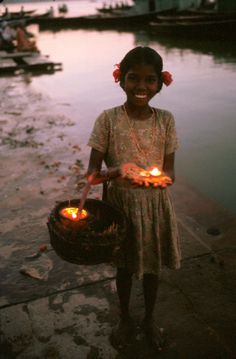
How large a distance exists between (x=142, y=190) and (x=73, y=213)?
1.54ft

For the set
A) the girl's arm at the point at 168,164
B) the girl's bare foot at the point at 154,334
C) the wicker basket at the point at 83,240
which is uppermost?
the girl's arm at the point at 168,164

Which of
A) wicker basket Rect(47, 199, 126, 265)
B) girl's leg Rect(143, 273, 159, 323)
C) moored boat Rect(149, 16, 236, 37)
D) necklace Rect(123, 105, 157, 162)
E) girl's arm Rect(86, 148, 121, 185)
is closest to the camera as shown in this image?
wicker basket Rect(47, 199, 126, 265)

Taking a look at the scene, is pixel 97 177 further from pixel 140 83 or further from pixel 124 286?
pixel 124 286

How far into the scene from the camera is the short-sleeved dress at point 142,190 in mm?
2425

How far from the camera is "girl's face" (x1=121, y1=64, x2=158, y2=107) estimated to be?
234 cm

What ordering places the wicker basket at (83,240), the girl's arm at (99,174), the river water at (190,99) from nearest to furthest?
the wicker basket at (83,240), the girl's arm at (99,174), the river water at (190,99)

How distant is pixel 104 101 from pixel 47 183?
21.6ft

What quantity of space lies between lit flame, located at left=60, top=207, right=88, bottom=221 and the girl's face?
789 mm

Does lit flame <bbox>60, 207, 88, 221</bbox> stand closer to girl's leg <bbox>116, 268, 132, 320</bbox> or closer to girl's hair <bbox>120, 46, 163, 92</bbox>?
girl's leg <bbox>116, 268, 132, 320</bbox>

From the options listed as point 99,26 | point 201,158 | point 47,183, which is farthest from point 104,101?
point 99,26

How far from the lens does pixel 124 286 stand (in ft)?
8.96

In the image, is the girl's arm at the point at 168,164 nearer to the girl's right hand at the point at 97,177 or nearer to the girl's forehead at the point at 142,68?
the girl's right hand at the point at 97,177

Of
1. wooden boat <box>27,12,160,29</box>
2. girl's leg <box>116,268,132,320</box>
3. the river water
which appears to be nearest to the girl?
girl's leg <box>116,268,132,320</box>

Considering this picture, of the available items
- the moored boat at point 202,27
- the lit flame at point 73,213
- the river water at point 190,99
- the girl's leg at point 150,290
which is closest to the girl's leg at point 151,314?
the girl's leg at point 150,290
